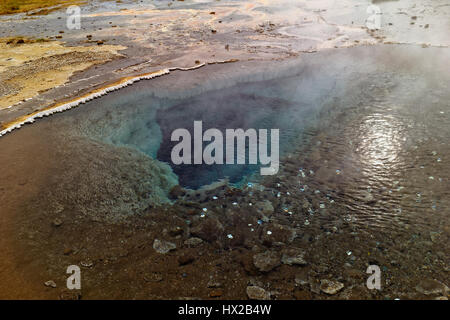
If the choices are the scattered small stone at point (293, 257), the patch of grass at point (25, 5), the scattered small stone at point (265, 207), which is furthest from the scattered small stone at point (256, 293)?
the patch of grass at point (25, 5)

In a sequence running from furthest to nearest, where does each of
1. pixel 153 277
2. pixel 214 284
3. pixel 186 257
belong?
pixel 186 257, pixel 153 277, pixel 214 284

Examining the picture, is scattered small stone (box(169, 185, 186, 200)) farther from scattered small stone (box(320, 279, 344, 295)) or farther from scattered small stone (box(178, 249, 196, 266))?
scattered small stone (box(320, 279, 344, 295))

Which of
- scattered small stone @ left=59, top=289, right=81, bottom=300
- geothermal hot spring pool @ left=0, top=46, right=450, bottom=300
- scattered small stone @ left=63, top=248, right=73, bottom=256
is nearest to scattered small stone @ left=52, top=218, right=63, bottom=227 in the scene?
geothermal hot spring pool @ left=0, top=46, right=450, bottom=300

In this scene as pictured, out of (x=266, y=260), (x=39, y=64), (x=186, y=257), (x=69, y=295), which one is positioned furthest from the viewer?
(x=39, y=64)

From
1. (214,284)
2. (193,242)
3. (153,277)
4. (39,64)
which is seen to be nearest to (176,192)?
(193,242)

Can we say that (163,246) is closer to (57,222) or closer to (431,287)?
(57,222)

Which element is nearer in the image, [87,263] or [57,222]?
[87,263]

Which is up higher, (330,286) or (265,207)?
(265,207)
